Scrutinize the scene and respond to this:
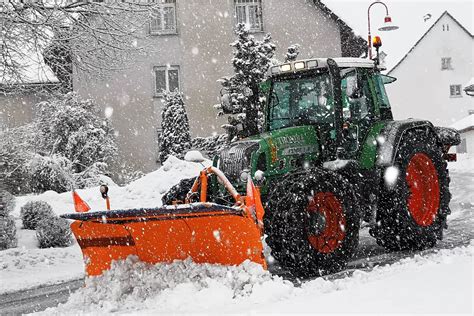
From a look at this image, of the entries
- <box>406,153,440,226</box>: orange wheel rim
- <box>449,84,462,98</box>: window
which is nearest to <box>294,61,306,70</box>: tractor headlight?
<box>406,153,440,226</box>: orange wheel rim

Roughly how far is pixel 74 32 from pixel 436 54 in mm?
35524

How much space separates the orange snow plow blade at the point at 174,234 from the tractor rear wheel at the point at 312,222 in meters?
0.55

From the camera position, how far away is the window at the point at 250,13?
2247 cm

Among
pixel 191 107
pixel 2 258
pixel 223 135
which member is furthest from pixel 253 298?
pixel 191 107

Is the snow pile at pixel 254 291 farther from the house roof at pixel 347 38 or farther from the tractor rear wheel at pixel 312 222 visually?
the house roof at pixel 347 38

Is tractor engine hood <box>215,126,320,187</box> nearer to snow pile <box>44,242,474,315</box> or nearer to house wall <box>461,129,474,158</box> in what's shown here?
snow pile <box>44,242,474,315</box>

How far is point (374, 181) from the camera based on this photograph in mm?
7457

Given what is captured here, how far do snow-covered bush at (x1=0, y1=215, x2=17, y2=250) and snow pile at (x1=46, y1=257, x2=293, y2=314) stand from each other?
436cm

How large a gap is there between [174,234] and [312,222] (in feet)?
4.49

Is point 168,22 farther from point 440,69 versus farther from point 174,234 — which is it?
point 440,69

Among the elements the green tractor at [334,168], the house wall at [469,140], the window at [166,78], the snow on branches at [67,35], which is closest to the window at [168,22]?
the window at [166,78]

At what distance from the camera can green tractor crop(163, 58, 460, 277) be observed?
251 inches

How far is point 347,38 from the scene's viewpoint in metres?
23.6

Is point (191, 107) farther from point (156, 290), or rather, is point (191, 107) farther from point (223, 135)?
point (156, 290)
